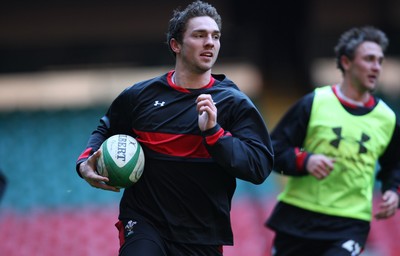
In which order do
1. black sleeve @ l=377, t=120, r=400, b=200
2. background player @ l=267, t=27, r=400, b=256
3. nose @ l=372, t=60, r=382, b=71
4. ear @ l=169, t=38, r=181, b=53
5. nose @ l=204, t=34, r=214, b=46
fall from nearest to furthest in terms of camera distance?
nose @ l=204, t=34, r=214, b=46
ear @ l=169, t=38, r=181, b=53
background player @ l=267, t=27, r=400, b=256
black sleeve @ l=377, t=120, r=400, b=200
nose @ l=372, t=60, r=382, b=71

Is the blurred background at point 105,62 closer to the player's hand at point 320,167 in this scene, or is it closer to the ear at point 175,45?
the player's hand at point 320,167

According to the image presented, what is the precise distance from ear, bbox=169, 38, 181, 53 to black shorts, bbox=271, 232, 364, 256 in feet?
6.40

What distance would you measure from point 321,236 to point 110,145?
2.04 metres

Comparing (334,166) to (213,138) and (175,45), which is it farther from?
(213,138)

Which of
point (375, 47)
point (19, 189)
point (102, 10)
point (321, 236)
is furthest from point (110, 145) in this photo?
point (102, 10)

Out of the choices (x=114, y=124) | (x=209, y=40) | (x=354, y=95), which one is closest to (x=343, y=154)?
(x=354, y=95)

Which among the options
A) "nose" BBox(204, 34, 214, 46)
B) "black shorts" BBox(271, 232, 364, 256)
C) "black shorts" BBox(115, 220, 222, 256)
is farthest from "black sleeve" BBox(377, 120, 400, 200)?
"nose" BBox(204, 34, 214, 46)

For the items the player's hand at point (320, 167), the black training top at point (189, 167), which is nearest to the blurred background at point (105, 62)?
the player's hand at point (320, 167)

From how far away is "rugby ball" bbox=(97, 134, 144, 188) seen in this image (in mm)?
4492

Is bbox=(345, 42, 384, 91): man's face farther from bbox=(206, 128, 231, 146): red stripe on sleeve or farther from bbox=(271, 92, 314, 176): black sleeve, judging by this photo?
bbox=(206, 128, 231, 146): red stripe on sleeve

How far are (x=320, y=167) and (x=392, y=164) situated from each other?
81 cm

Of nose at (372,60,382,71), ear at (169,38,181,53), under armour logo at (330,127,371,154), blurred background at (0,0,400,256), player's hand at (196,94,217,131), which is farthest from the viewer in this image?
blurred background at (0,0,400,256)

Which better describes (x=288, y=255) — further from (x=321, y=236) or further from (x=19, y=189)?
(x=19, y=189)

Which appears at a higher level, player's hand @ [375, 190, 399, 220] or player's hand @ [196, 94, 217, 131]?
player's hand @ [196, 94, 217, 131]
